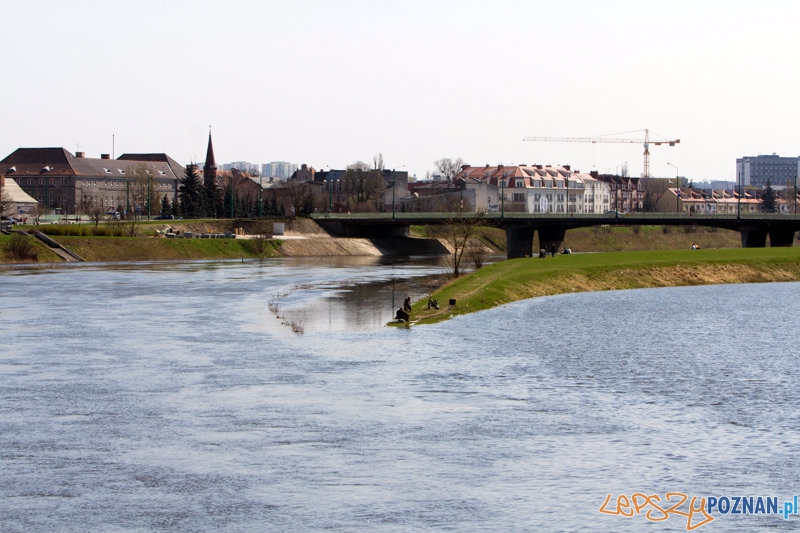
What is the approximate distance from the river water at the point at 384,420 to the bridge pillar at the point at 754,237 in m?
71.2

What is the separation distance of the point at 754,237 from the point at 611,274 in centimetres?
5107

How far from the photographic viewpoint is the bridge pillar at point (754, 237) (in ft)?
417

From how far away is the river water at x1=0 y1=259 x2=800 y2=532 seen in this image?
23344 mm

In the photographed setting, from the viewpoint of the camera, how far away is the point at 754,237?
128 metres

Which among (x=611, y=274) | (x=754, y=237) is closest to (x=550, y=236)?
(x=754, y=237)

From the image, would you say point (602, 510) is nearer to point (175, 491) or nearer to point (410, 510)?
point (410, 510)

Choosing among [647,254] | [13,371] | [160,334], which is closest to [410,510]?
[13,371]

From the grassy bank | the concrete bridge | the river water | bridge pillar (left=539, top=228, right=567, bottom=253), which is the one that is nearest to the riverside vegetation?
the grassy bank

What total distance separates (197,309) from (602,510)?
42867 mm

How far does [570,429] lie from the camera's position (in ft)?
99.3

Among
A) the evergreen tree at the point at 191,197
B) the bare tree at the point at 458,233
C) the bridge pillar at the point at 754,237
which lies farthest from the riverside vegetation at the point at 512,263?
the evergreen tree at the point at 191,197

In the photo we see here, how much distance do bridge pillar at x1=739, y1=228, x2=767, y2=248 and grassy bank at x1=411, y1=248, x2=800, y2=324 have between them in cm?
2068

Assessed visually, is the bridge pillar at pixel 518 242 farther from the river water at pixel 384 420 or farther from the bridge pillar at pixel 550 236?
the river water at pixel 384 420

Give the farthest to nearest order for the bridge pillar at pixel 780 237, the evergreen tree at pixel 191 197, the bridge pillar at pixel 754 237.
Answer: the evergreen tree at pixel 191 197 < the bridge pillar at pixel 780 237 < the bridge pillar at pixel 754 237
